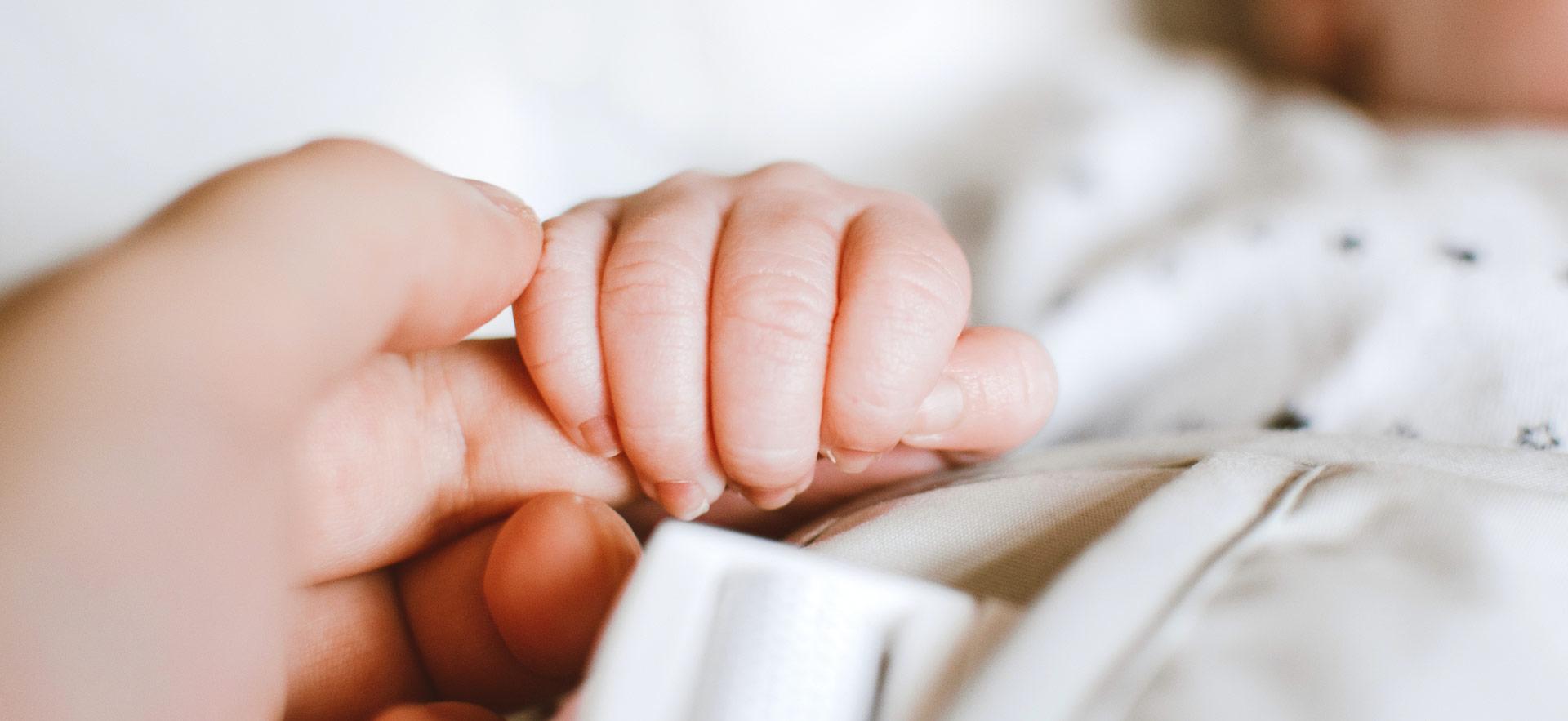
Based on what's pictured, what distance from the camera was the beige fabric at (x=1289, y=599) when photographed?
0.75 ft

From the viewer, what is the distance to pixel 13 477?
21 centimetres

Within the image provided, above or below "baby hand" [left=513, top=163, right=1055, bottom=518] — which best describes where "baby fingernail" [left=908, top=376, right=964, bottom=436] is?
below

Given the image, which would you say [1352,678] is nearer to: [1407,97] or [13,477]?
[13,477]

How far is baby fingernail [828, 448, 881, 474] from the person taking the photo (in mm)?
427

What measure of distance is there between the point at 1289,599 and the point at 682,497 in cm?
24

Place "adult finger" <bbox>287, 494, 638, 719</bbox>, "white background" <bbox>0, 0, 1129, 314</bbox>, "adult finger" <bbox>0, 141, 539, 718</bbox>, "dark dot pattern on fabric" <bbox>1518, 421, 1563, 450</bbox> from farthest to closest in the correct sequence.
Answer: "white background" <bbox>0, 0, 1129, 314</bbox> < "dark dot pattern on fabric" <bbox>1518, 421, 1563, 450</bbox> < "adult finger" <bbox>287, 494, 638, 719</bbox> < "adult finger" <bbox>0, 141, 539, 718</bbox>

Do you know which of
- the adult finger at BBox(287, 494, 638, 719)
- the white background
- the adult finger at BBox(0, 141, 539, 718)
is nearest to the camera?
the adult finger at BBox(0, 141, 539, 718)

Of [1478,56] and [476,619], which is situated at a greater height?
[1478,56]

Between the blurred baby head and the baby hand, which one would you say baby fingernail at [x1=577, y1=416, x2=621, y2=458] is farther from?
the blurred baby head

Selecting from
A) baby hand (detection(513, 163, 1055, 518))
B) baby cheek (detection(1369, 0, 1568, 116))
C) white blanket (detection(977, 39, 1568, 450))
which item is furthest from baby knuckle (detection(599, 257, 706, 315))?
baby cheek (detection(1369, 0, 1568, 116))

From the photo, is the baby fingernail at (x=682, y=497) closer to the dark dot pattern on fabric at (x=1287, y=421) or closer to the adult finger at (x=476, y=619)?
the adult finger at (x=476, y=619)

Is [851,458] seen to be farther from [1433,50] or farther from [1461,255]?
[1433,50]

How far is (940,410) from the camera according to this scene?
458 mm

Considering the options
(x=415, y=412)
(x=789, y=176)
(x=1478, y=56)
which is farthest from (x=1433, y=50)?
(x=415, y=412)
